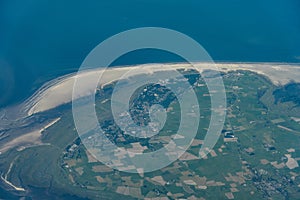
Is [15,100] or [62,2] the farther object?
[62,2]

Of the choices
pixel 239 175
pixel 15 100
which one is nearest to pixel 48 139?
pixel 15 100

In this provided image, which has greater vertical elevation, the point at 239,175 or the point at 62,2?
the point at 62,2

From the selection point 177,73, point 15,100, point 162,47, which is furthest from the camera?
point 162,47

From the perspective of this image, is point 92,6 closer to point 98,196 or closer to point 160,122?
point 160,122

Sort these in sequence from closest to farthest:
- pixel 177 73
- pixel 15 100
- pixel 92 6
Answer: pixel 15 100 < pixel 177 73 < pixel 92 6

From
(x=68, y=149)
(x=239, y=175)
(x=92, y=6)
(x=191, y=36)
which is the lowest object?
(x=239, y=175)

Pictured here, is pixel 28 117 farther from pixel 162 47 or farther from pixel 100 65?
pixel 162 47

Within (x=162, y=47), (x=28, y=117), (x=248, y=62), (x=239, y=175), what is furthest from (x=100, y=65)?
(x=239, y=175)
